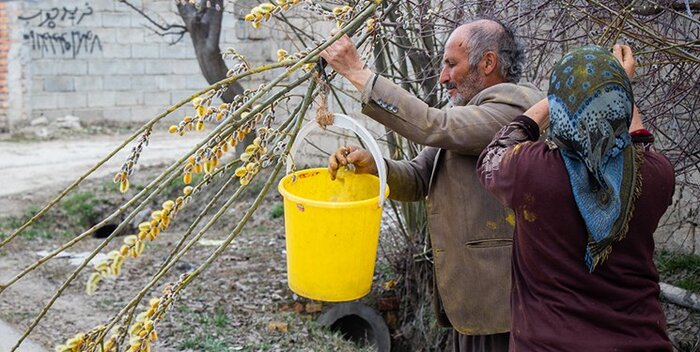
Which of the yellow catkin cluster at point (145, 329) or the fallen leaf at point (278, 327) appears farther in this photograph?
the fallen leaf at point (278, 327)

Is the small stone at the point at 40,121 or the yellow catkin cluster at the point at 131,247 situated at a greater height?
the yellow catkin cluster at the point at 131,247

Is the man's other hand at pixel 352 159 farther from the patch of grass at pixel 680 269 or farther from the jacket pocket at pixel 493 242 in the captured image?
the patch of grass at pixel 680 269

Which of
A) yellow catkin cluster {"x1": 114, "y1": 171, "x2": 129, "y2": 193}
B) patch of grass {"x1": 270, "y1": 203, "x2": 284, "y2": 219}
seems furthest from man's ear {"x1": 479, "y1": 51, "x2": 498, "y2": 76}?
patch of grass {"x1": 270, "y1": 203, "x2": 284, "y2": 219}

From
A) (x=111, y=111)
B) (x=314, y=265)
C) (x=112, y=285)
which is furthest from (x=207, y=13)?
(x=111, y=111)

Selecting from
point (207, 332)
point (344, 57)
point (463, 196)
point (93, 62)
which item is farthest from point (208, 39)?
point (93, 62)

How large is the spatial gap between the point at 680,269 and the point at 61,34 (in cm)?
1200

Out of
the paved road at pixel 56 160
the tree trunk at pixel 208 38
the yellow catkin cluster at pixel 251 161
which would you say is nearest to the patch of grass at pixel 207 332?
the yellow catkin cluster at pixel 251 161

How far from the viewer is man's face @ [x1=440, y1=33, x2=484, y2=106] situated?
9.57 ft

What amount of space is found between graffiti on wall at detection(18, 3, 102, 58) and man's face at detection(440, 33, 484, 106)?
12.5 m

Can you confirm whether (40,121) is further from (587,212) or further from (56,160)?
(587,212)

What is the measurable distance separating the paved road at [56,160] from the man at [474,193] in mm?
6193

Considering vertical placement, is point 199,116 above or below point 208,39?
above

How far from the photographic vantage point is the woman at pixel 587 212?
6.86 feet

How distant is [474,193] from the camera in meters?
2.92
